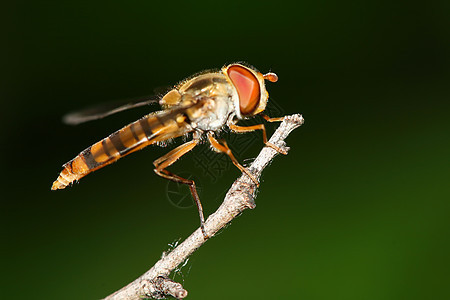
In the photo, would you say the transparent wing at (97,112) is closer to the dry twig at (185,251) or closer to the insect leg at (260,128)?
the insect leg at (260,128)

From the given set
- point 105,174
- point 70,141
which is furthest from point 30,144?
point 105,174

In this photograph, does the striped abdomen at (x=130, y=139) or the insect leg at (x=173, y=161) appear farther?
the insect leg at (x=173, y=161)

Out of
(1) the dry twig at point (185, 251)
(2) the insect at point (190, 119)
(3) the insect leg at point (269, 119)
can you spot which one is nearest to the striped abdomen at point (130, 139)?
(2) the insect at point (190, 119)

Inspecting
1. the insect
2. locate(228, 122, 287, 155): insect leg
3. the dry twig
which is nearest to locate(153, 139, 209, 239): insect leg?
the insect

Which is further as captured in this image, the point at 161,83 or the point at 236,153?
the point at 161,83

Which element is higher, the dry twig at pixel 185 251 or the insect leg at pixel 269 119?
the insect leg at pixel 269 119

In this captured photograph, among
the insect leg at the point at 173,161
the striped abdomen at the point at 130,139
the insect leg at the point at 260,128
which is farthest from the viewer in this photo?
the insect leg at the point at 173,161

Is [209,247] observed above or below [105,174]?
below

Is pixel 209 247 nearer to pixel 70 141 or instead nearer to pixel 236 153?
pixel 236 153
